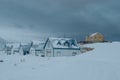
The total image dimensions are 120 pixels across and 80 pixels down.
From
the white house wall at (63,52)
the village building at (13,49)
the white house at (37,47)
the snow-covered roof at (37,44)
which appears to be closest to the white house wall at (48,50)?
the white house wall at (63,52)

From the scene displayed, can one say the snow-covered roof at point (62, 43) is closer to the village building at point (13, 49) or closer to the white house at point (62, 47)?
the white house at point (62, 47)

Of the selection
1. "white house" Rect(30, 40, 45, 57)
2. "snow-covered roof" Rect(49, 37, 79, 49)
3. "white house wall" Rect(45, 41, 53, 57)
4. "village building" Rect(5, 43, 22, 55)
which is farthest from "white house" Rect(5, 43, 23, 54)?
"snow-covered roof" Rect(49, 37, 79, 49)

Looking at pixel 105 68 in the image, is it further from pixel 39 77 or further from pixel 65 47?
pixel 65 47

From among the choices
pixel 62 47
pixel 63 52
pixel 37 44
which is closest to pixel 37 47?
pixel 37 44

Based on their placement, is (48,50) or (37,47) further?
(37,47)

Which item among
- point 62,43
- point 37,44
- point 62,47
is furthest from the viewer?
point 37,44

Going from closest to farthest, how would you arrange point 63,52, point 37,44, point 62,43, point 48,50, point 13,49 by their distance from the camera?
1. point 63,52
2. point 62,43
3. point 48,50
4. point 37,44
5. point 13,49

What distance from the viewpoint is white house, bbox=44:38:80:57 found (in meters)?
54.8

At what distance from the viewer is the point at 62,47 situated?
179 feet

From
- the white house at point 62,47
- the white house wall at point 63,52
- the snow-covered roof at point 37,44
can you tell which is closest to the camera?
the white house at point 62,47

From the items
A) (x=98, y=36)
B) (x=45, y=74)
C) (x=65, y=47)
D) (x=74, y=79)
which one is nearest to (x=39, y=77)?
(x=45, y=74)

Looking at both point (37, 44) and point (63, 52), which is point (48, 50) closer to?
point (63, 52)

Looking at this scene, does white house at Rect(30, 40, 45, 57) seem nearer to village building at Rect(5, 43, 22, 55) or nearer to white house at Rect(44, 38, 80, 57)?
white house at Rect(44, 38, 80, 57)

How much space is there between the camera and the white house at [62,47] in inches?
2159
